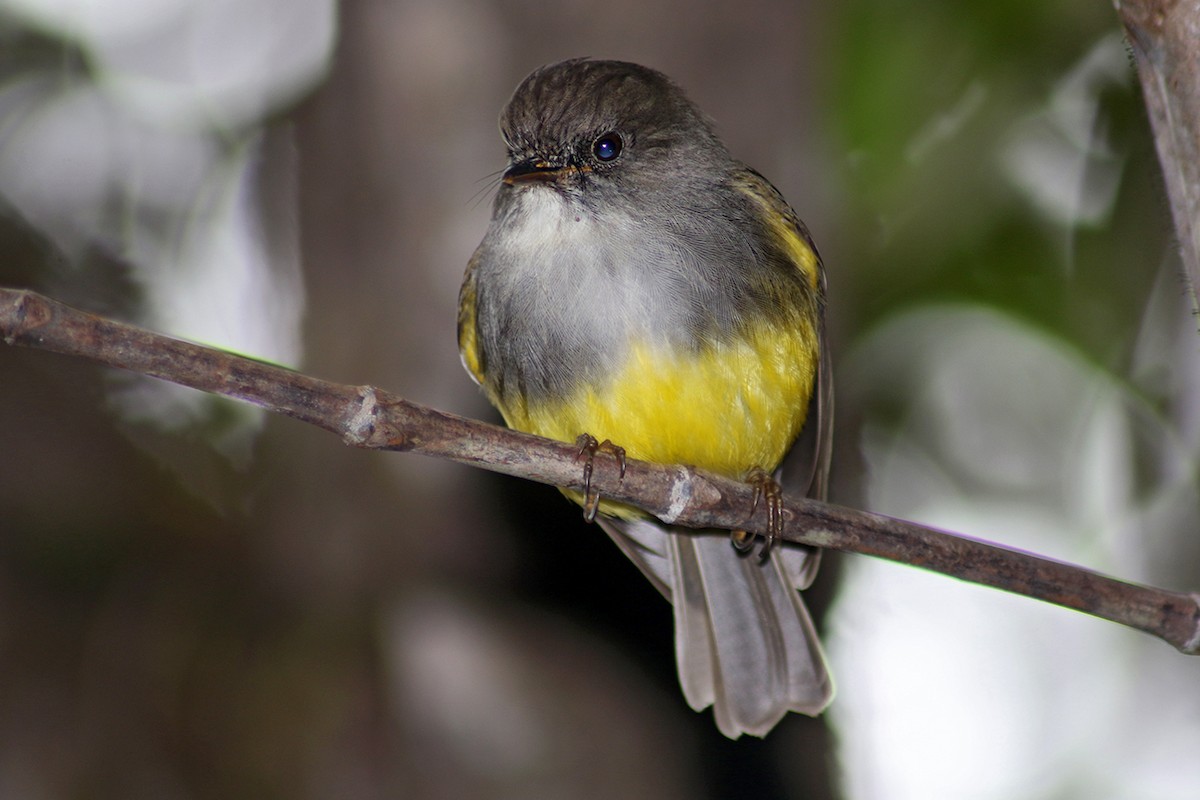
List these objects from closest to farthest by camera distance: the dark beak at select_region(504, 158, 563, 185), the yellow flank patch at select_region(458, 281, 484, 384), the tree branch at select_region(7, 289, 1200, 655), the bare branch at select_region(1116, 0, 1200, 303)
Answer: the tree branch at select_region(7, 289, 1200, 655) → the bare branch at select_region(1116, 0, 1200, 303) → the dark beak at select_region(504, 158, 563, 185) → the yellow flank patch at select_region(458, 281, 484, 384)

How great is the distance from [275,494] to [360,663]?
0.75 metres

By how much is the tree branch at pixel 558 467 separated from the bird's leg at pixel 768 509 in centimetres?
3

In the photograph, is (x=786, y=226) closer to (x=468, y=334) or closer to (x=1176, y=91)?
(x=468, y=334)

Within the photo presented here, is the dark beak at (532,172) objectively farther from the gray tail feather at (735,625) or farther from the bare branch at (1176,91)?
the bare branch at (1176,91)

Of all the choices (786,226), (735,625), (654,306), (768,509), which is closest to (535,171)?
(654,306)

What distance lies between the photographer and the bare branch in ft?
6.37

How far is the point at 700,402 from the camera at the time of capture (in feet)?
10.3

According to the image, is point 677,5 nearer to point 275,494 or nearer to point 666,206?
point 666,206

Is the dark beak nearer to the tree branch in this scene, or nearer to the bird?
the bird

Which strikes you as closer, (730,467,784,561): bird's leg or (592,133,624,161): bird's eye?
(730,467,784,561): bird's leg

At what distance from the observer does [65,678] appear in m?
3.86

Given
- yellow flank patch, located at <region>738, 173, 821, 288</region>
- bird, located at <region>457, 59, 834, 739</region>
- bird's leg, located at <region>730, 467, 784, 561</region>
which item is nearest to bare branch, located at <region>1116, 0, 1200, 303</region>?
bird's leg, located at <region>730, 467, 784, 561</region>

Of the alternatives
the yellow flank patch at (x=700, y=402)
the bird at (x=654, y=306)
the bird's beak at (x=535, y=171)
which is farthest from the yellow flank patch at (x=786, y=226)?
the bird's beak at (x=535, y=171)

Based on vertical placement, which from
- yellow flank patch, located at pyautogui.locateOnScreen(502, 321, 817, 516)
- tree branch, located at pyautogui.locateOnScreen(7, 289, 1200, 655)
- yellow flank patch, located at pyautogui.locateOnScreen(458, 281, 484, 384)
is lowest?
tree branch, located at pyautogui.locateOnScreen(7, 289, 1200, 655)
